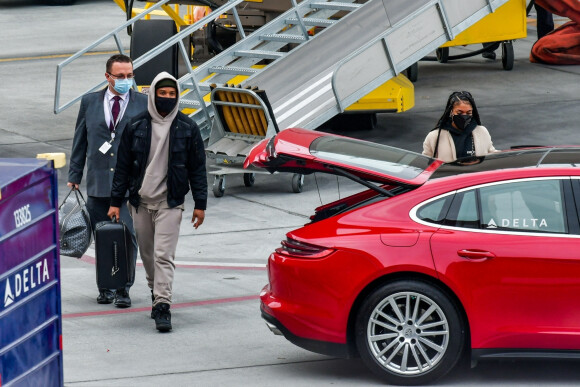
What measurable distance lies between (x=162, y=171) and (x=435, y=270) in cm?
239

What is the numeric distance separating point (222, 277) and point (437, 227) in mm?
3393

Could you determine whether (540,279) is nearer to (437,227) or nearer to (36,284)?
(437,227)

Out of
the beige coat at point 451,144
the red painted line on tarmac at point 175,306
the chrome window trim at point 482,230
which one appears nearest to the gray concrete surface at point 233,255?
the red painted line on tarmac at point 175,306

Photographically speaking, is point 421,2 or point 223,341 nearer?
point 223,341

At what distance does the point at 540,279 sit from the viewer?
24.2 feet

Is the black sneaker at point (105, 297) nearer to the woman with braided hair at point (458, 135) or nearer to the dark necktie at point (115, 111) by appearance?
the dark necktie at point (115, 111)

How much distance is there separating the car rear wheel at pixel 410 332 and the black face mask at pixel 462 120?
8.26ft

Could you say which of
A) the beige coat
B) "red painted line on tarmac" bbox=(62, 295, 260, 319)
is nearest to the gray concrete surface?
"red painted line on tarmac" bbox=(62, 295, 260, 319)

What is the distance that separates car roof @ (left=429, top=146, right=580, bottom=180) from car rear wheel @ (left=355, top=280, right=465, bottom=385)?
820mm

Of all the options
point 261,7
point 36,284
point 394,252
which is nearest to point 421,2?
point 261,7

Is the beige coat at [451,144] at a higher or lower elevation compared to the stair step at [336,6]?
lower

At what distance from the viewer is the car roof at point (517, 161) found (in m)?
7.81

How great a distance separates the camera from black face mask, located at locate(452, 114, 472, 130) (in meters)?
9.70

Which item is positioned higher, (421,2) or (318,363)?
(421,2)
